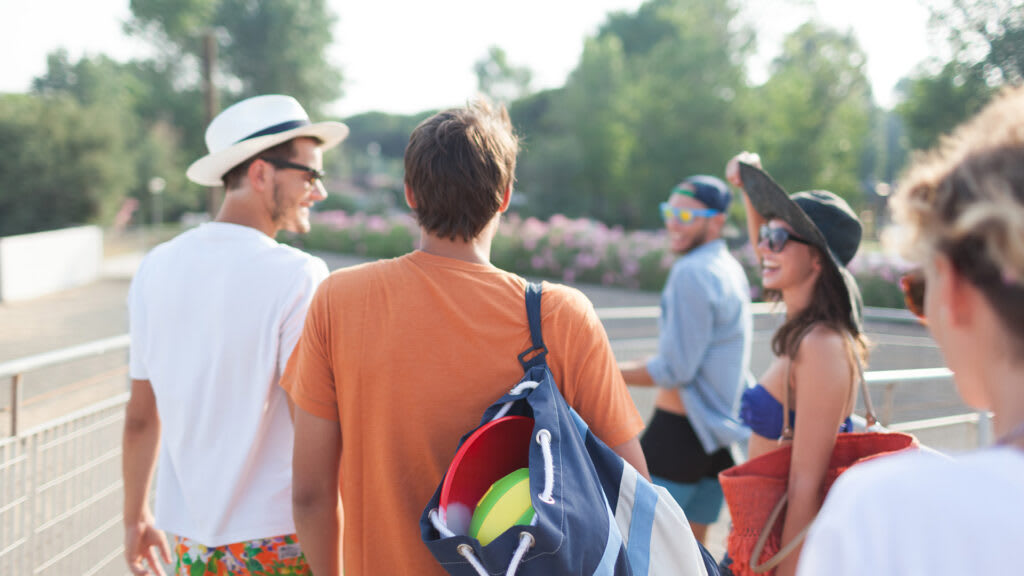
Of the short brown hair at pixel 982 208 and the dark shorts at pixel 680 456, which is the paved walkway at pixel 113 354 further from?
the short brown hair at pixel 982 208

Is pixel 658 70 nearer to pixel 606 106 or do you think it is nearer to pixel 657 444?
pixel 606 106

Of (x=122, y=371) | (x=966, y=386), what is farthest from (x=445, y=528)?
(x=122, y=371)

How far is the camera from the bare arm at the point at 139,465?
2346 mm

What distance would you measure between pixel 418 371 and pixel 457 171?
0.46 m

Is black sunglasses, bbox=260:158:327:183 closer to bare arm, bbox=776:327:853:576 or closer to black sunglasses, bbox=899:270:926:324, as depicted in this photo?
bare arm, bbox=776:327:853:576

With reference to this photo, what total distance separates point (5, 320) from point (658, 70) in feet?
94.5

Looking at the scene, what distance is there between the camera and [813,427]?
2.07 m

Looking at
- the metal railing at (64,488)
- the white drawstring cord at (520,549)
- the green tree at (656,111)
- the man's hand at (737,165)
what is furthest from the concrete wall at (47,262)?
the green tree at (656,111)

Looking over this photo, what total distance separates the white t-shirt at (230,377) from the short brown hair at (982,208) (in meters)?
1.57

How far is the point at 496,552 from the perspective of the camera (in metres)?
1.26

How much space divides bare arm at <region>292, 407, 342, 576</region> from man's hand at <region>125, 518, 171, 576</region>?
87 centimetres

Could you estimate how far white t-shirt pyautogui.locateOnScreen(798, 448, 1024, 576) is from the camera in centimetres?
73

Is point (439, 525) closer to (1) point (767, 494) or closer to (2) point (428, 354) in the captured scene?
(2) point (428, 354)

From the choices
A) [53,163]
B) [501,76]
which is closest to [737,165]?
[53,163]
